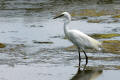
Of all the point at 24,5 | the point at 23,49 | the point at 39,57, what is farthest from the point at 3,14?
the point at 39,57

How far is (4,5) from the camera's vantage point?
42.6 metres

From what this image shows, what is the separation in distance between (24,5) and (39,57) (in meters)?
25.8

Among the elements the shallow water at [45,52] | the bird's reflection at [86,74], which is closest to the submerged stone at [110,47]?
the shallow water at [45,52]

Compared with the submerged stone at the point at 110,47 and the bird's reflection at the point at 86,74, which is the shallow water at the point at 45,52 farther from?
the submerged stone at the point at 110,47

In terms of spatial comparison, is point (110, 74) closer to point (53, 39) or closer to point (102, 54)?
point (102, 54)

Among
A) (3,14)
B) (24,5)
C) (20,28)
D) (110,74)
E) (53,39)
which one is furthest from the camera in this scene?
(24,5)

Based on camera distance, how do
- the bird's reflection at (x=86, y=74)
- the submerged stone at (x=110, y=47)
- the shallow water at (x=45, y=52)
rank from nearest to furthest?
1. the bird's reflection at (x=86, y=74)
2. the shallow water at (x=45, y=52)
3. the submerged stone at (x=110, y=47)

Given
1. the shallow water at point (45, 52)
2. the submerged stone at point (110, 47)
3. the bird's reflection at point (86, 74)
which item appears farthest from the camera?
the submerged stone at point (110, 47)

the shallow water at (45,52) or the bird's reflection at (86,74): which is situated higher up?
the bird's reflection at (86,74)

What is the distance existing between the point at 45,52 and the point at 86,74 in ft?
14.1

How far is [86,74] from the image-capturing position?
13781 mm

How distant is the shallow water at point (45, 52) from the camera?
13.8m

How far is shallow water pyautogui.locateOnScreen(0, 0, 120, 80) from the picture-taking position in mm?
13781

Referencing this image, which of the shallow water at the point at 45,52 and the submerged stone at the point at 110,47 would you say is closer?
the shallow water at the point at 45,52
